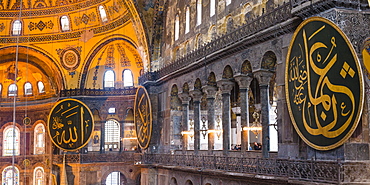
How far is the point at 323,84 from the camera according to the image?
8.87 metres

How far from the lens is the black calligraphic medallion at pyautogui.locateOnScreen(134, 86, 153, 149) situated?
1871 cm

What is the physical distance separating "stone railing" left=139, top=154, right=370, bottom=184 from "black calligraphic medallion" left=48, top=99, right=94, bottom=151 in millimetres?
7115

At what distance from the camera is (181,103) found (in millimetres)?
18203

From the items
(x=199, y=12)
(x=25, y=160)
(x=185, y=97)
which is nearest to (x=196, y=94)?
(x=185, y=97)

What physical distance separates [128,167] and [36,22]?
28.8 feet

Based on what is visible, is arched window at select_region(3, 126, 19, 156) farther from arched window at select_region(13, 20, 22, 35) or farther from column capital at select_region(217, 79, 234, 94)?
column capital at select_region(217, 79, 234, 94)

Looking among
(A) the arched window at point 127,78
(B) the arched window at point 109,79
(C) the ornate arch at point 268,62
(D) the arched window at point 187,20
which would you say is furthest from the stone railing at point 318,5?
(B) the arched window at point 109,79

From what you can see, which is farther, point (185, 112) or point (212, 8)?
point (185, 112)

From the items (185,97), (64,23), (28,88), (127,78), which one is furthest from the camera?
(28,88)

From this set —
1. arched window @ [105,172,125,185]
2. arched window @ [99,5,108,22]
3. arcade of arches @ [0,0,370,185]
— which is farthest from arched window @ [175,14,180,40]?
arched window @ [105,172,125,185]

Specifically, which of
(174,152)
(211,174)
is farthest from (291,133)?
(174,152)

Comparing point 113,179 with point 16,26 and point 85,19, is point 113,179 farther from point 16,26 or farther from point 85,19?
point 16,26

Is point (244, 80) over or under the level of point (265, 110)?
over

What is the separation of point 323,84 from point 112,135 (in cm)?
1741
